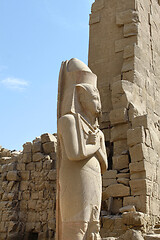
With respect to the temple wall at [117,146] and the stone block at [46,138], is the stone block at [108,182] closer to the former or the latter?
the temple wall at [117,146]

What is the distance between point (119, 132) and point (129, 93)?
0.93 meters

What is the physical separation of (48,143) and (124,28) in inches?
139

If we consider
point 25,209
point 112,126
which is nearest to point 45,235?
point 25,209

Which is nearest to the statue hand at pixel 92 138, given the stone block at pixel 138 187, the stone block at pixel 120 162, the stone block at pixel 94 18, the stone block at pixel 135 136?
the stone block at pixel 138 187

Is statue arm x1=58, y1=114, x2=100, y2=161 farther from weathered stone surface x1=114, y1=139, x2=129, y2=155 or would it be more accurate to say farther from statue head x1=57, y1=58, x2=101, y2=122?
weathered stone surface x1=114, y1=139, x2=129, y2=155

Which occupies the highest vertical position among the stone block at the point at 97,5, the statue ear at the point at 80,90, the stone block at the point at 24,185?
the stone block at the point at 97,5

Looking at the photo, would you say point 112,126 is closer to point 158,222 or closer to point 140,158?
point 140,158

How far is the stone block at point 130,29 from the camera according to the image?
8.46 metres

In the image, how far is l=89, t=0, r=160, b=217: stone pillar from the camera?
22.7 feet

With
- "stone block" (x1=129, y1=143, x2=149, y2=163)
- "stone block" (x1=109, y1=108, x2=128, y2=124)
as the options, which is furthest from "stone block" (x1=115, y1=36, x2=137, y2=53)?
"stone block" (x1=129, y1=143, x2=149, y2=163)

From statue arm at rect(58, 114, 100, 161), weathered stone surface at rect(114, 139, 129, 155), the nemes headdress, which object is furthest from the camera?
weathered stone surface at rect(114, 139, 129, 155)

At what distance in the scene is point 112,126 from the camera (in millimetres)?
7922

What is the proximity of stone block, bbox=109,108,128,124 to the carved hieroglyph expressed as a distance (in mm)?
2871

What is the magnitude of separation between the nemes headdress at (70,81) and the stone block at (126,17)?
423 cm
